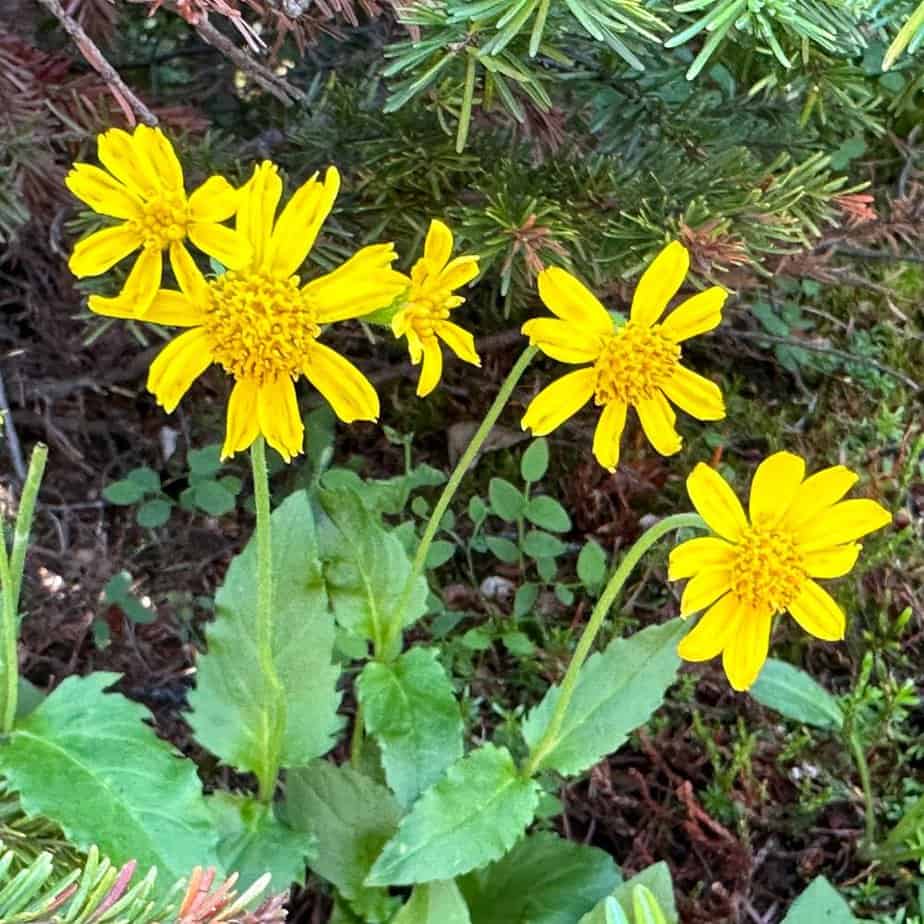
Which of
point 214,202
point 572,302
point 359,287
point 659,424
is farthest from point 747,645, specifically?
point 214,202

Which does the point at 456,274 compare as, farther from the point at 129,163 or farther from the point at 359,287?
the point at 129,163

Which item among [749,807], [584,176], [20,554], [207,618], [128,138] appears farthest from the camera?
[207,618]

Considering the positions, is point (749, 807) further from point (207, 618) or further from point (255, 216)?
point (255, 216)

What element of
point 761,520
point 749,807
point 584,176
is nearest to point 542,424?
point 761,520

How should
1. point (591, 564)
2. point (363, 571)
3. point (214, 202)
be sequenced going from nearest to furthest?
1. point (214, 202)
2. point (363, 571)
3. point (591, 564)

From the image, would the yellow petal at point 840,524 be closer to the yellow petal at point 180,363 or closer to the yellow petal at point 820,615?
the yellow petal at point 820,615
